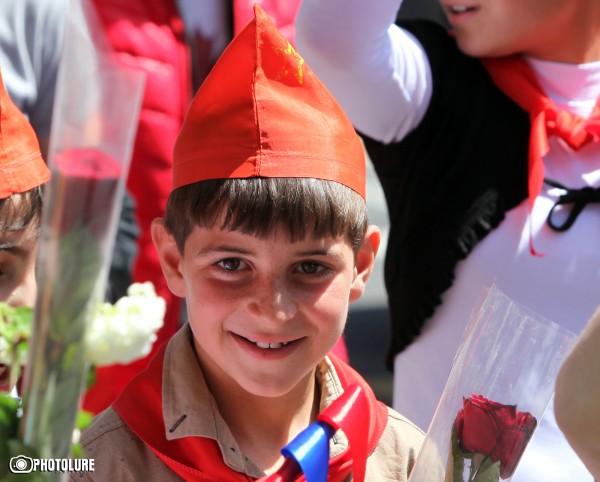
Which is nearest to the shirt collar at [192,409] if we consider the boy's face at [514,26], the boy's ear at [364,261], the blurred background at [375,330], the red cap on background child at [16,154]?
the boy's ear at [364,261]

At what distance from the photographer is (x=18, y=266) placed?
182cm

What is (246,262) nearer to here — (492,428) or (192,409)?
(192,409)

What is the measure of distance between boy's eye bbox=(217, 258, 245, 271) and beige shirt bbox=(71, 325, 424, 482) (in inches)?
8.2

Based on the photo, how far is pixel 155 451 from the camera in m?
1.65

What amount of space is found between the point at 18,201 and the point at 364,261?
2.07ft

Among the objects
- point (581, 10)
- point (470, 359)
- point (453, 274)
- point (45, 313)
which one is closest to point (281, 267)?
point (470, 359)

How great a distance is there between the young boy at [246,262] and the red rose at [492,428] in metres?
0.40

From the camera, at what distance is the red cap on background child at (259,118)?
1.56 m

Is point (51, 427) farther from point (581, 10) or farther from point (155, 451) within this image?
point (581, 10)

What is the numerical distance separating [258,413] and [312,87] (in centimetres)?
59

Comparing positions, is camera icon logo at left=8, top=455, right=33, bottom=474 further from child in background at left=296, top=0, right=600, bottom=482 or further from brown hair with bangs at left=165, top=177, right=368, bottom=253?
child in background at left=296, top=0, right=600, bottom=482

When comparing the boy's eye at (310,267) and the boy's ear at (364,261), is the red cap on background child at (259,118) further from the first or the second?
the boy's ear at (364,261)

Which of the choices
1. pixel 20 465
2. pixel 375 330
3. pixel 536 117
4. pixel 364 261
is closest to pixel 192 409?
pixel 364 261

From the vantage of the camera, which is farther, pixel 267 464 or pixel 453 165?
pixel 453 165
